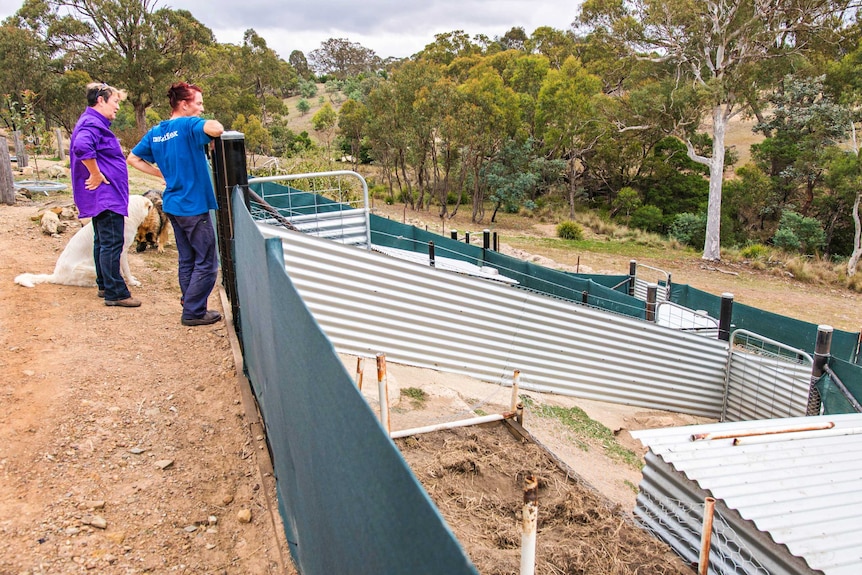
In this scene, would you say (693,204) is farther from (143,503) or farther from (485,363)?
(143,503)

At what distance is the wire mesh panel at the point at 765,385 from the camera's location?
297 inches

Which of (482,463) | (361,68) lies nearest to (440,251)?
(482,463)

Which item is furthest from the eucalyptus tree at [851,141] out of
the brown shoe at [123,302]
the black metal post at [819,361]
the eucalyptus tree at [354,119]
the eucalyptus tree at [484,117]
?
the brown shoe at [123,302]

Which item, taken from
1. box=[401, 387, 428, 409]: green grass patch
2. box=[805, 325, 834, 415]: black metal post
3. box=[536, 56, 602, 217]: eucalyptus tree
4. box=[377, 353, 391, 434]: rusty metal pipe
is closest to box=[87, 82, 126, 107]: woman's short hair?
box=[377, 353, 391, 434]: rusty metal pipe

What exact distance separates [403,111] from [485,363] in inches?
958

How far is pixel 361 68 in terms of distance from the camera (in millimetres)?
85500

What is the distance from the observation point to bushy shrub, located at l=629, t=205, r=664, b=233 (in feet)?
102

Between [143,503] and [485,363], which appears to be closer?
[143,503]

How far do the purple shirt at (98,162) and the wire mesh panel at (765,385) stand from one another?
7.07m

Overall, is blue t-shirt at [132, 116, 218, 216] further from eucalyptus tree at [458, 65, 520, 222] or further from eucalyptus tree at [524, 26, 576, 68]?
eucalyptus tree at [524, 26, 576, 68]

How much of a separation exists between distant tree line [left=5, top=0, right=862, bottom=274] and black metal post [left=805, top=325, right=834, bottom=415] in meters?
18.2

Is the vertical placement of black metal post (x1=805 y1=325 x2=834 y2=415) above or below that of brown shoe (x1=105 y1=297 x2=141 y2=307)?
below

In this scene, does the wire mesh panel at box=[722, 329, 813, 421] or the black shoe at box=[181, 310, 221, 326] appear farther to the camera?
the wire mesh panel at box=[722, 329, 813, 421]

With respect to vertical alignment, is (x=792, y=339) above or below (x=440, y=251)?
below
